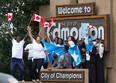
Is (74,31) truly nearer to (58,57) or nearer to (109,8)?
(109,8)

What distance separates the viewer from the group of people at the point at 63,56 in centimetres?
1698

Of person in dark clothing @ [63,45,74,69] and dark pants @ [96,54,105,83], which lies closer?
person in dark clothing @ [63,45,74,69]

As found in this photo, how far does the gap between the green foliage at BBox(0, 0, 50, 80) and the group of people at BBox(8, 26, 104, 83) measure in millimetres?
4411

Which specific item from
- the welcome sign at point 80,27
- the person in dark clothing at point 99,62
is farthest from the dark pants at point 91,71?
the welcome sign at point 80,27

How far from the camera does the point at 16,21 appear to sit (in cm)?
2400

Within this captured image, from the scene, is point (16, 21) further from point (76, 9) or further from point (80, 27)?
point (80, 27)

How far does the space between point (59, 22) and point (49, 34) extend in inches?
26.4

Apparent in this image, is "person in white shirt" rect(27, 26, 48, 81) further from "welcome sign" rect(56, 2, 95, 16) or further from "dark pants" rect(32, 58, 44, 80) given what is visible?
"welcome sign" rect(56, 2, 95, 16)

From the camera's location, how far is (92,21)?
2009cm

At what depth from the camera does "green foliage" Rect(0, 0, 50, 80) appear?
23547 millimetres

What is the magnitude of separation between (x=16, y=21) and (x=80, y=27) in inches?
185

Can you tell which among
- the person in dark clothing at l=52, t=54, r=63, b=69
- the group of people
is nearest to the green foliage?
the group of people

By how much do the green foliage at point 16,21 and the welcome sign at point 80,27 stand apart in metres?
2.97

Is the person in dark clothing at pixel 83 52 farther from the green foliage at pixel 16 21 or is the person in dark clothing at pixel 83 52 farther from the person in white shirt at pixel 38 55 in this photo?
the green foliage at pixel 16 21
